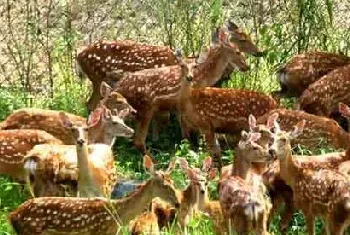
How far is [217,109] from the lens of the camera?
38.1ft

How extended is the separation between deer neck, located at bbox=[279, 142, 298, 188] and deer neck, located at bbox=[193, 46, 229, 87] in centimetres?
239

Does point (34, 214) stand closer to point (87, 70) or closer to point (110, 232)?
point (110, 232)

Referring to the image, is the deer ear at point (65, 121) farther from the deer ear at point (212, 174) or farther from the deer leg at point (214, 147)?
the deer leg at point (214, 147)

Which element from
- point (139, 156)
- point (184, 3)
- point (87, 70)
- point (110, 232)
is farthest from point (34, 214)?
point (184, 3)

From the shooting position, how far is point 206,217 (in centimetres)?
980

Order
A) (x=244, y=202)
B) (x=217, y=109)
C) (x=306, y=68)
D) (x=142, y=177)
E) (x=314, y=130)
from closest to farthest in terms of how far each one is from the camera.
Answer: (x=244, y=202)
(x=314, y=130)
(x=142, y=177)
(x=217, y=109)
(x=306, y=68)

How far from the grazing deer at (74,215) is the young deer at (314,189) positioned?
1135mm

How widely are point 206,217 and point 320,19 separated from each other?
365 cm

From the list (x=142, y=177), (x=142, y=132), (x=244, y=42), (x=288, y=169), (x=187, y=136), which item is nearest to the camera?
(x=288, y=169)

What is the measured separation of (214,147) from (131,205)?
220 centimetres

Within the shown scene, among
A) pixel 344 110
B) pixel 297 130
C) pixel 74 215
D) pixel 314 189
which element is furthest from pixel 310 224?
pixel 74 215

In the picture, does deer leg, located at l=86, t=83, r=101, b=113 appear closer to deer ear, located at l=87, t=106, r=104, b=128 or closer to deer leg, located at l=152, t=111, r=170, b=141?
deer leg, located at l=152, t=111, r=170, b=141

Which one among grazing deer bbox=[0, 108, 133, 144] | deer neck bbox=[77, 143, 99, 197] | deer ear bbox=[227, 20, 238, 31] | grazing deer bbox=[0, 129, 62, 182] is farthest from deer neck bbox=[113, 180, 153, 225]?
deer ear bbox=[227, 20, 238, 31]

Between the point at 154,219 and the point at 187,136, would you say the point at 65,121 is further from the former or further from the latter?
the point at 187,136
